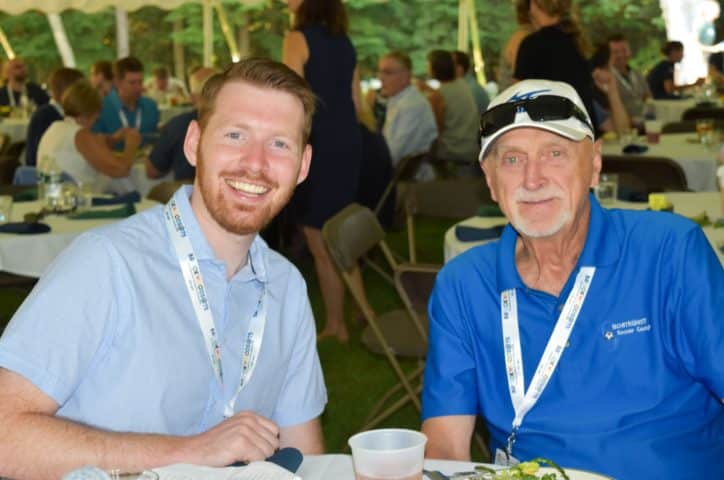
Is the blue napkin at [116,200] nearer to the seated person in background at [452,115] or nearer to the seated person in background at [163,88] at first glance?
the seated person in background at [452,115]

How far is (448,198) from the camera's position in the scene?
17.6 feet

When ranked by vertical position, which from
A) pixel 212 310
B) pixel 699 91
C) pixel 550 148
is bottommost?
pixel 699 91

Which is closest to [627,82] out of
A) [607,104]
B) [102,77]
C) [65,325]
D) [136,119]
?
[607,104]

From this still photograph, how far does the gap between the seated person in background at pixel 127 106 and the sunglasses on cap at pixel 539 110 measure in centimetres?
A: 678

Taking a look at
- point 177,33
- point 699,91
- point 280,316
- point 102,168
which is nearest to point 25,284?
point 102,168

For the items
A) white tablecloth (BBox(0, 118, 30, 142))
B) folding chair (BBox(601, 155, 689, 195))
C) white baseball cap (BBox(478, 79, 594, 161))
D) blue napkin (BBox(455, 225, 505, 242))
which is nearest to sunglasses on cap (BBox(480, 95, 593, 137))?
white baseball cap (BBox(478, 79, 594, 161))

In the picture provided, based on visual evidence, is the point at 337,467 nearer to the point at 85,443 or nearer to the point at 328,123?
the point at 85,443

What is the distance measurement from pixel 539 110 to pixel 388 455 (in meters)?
0.95

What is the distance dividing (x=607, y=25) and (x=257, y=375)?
52.6 ft

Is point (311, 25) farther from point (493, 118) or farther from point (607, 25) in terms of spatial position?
point (607, 25)

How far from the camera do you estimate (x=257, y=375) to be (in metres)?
2.19

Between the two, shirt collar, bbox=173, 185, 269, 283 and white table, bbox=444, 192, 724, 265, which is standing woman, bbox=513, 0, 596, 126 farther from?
shirt collar, bbox=173, 185, 269, 283

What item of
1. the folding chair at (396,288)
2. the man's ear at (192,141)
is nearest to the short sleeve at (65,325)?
the man's ear at (192,141)

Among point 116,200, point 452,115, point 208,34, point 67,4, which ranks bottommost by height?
point 452,115
